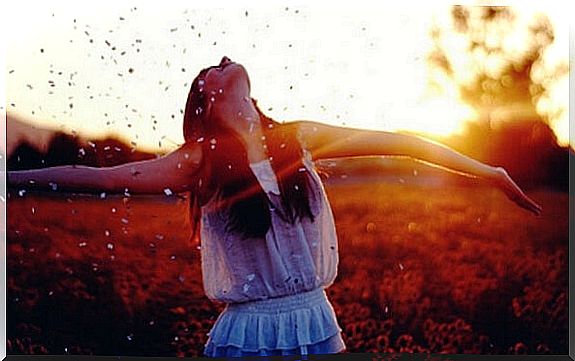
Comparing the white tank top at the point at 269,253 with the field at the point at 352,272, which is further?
the field at the point at 352,272

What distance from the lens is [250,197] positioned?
19.6ft

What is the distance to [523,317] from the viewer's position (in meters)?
6.18

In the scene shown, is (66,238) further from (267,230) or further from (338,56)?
(338,56)

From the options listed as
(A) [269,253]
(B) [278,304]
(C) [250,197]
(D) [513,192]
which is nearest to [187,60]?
(C) [250,197]

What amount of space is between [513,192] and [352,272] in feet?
2.68

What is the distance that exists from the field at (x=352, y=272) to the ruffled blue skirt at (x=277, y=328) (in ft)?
0.24

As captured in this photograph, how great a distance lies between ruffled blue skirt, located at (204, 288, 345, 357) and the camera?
19.5 ft

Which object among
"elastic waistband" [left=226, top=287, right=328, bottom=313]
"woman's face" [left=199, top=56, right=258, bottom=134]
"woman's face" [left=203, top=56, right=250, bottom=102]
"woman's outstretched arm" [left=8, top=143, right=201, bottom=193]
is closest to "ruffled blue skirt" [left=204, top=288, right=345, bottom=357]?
"elastic waistband" [left=226, top=287, right=328, bottom=313]

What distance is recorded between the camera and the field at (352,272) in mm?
6051

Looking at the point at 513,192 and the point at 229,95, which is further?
the point at 513,192

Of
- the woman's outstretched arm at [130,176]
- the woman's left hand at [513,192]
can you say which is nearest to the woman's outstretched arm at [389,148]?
the woman's left hand at [513,192]

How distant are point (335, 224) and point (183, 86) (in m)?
Answer: 0.92

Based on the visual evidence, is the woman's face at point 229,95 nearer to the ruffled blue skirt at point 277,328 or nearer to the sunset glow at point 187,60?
the sunset glow at point 187,60

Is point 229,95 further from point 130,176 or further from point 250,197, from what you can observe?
point 130,176
